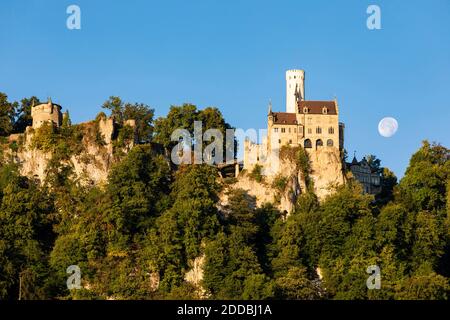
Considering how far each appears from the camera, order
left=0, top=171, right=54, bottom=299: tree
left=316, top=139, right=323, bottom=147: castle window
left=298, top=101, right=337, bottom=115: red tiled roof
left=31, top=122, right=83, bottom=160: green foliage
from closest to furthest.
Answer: left=0, top=171, right=54, bottom=299: tree → left=31, top=122, right=83, bottom=160: green foliage → left=316, top=139, right=323, bottom=147: castle window → left=298, top=101, right=337, bottom=115: red tiled roof

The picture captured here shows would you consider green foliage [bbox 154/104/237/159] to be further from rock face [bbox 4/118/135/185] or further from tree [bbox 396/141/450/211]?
tree [bbox 396/141/450/211]

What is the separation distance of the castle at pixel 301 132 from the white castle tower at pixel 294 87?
557 centimetres

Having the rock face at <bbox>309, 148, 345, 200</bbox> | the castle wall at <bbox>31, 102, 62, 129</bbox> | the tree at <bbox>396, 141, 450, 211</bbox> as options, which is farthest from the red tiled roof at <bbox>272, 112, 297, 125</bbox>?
the castle wall at <bbox>31, 102, 62, 129</bbox>

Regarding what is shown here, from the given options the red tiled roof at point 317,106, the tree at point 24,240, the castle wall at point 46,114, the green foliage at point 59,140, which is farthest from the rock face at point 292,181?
the castle wall at point 46,114

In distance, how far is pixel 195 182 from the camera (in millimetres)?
105688

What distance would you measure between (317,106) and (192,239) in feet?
62.9

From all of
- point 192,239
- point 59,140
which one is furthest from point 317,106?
point 59,140

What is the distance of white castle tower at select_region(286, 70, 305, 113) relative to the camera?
121 m

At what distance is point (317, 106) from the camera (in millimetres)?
115438

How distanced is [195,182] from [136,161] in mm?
4998

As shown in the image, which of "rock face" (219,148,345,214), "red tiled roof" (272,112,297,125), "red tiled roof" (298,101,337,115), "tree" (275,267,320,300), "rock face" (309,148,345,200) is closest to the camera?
"tree" (275,267,320,300)

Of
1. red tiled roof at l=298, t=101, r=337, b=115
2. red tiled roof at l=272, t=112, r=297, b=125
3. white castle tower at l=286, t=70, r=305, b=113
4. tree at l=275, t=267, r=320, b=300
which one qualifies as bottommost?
tree at l=275, t=267, r=320, b=300

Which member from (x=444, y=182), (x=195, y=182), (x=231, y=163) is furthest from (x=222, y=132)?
(x=444, y=182)

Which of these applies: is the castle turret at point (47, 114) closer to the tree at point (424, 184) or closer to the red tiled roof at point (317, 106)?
the red tiled roof at point (317, 106)
